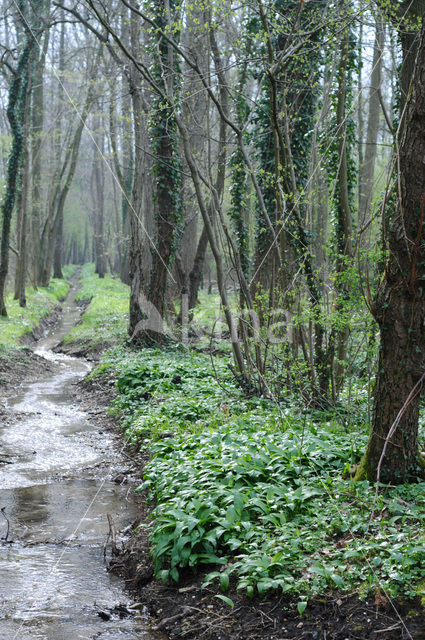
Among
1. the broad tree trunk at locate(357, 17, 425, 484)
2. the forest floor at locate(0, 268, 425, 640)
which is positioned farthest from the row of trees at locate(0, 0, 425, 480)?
the forest floor at locate(0, 268, 425, 640)

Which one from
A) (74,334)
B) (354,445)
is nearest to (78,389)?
(74,334)

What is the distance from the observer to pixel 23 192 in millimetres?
20500

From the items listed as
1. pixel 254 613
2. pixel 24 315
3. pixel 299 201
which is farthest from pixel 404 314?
pixel 24 315

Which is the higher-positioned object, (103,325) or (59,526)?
(103,325)

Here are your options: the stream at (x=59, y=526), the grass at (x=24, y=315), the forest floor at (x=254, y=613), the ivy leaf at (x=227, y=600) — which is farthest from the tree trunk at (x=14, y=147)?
the ivy leaf at (x=227, y=600)

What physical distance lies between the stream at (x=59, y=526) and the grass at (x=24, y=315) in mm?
5747

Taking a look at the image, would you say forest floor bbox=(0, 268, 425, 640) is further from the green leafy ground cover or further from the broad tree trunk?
the broad tree trunk

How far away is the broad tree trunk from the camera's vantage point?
416 centimetres

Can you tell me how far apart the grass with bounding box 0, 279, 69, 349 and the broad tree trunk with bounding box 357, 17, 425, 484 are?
35.7ft

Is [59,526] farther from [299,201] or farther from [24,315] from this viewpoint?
[24,315]

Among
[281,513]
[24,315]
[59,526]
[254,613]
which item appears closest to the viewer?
[254,613]

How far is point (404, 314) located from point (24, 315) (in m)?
17.1

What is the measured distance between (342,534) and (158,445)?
295 cm

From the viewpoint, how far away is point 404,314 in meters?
4.32
